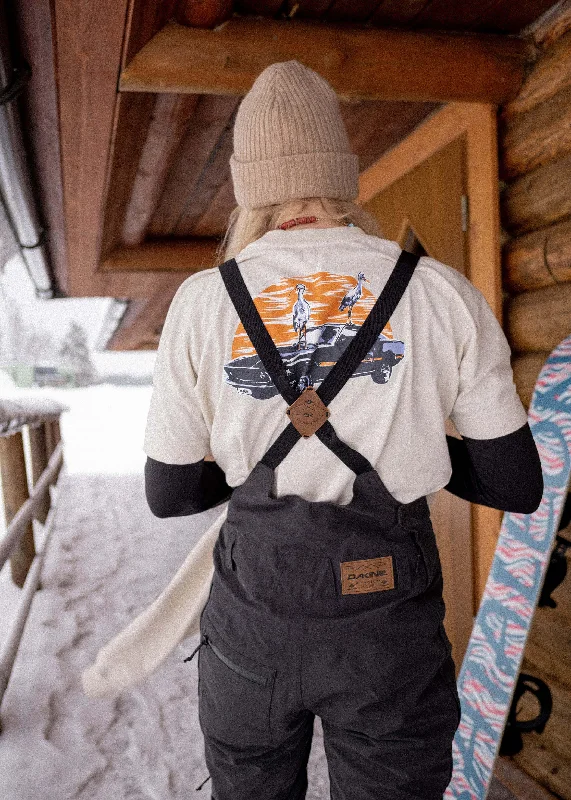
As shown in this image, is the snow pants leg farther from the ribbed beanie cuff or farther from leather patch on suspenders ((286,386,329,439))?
the ribbed beanie cuff

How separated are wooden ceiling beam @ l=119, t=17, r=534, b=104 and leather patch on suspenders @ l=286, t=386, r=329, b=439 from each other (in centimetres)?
153

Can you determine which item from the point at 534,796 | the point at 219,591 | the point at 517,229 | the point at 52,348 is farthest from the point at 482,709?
the point at 52,348

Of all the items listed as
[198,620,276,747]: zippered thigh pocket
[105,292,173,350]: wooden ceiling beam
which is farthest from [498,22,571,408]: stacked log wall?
[105,292,173,350]: wooden ceiling beam

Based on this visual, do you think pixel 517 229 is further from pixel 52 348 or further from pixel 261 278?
pixel 52 348

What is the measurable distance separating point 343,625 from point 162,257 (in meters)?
4.17

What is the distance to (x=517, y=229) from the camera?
7.91 feet

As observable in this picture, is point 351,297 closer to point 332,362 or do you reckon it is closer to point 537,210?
point 332,362

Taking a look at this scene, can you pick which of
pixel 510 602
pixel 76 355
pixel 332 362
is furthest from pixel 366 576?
pixel 76 355

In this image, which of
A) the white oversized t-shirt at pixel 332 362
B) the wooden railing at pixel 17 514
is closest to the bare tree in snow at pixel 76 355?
the wooden railing at pixel 17 514

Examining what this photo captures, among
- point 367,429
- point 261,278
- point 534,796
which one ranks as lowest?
point 534,796

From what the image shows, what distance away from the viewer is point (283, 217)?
1081 millimetres

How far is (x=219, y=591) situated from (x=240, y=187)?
28.9 inches

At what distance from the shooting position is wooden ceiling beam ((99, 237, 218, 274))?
468 centimetres

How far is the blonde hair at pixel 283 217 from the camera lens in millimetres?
1083
